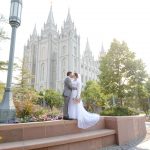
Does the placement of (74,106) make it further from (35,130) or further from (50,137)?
(35,130)

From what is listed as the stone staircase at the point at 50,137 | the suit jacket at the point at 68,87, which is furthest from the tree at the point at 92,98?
the stone staircase at the point at 50,137

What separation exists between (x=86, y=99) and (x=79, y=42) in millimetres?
40866

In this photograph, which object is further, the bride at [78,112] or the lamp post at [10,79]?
the bride at [78,112]

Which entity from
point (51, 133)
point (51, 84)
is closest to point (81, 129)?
point (51, 133)

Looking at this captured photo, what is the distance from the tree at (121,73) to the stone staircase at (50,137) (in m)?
9.10

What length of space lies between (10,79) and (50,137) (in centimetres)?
223

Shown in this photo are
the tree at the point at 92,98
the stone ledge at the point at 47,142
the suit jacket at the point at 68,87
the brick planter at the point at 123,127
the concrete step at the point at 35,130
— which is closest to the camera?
the stone ledge at the point at 47,142

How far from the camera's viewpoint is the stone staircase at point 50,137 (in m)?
4.78

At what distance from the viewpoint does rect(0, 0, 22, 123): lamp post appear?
5953 millimetres

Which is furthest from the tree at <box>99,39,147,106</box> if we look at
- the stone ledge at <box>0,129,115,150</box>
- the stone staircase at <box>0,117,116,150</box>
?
the stone ledge at <box>0,129,115,150</box>

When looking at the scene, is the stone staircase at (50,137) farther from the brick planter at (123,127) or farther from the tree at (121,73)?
the tree at (121,73)

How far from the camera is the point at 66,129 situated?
6.32 meters

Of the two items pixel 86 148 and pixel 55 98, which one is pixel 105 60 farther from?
pixel 55 98

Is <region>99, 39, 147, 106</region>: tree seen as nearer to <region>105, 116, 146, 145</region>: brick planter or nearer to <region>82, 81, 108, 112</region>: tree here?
<region>105, 116, 146, 145</region>: brick planter
